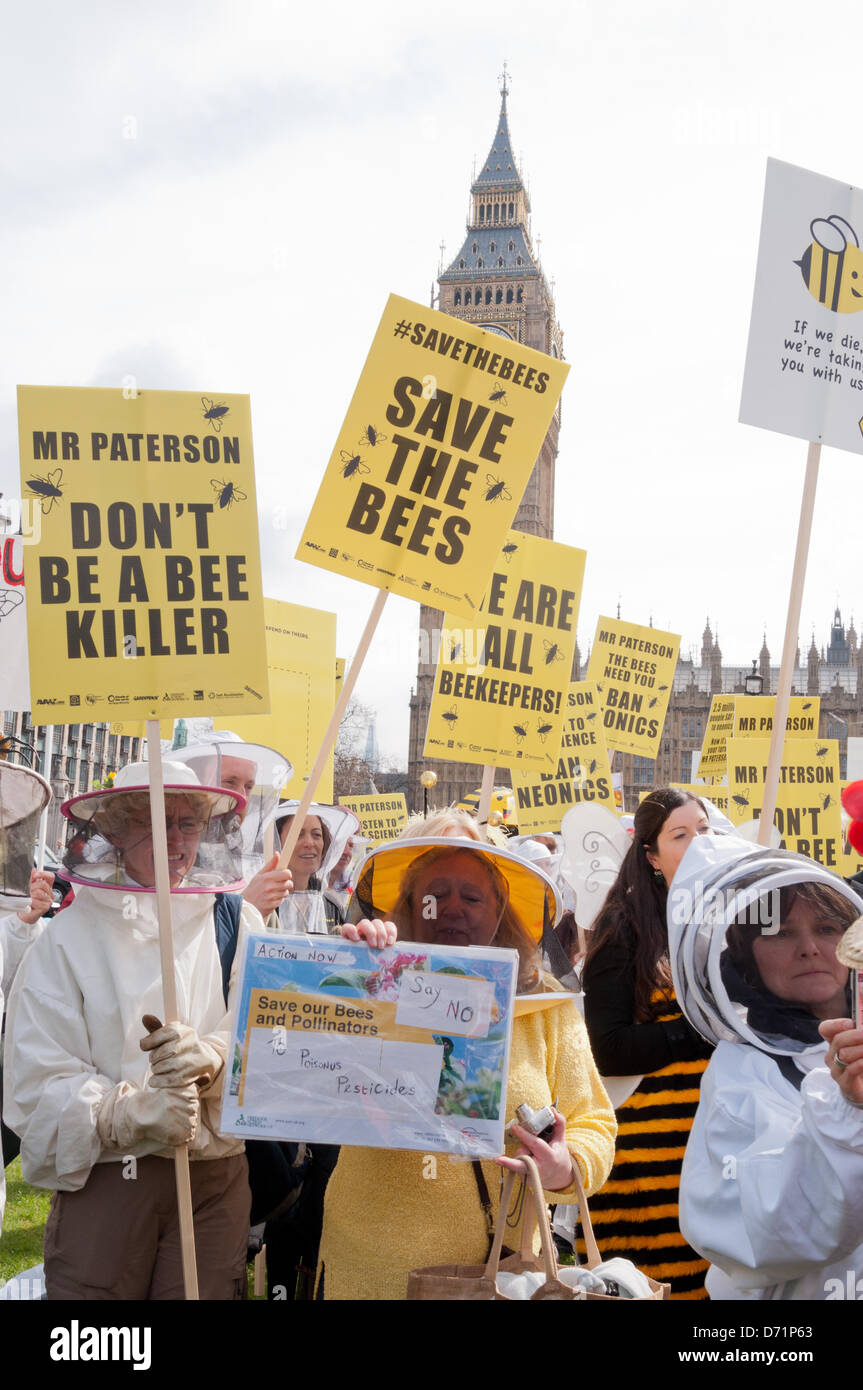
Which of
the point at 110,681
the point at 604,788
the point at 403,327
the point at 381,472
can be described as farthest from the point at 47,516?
the point at 604,788

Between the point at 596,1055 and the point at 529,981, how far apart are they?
0.78 m

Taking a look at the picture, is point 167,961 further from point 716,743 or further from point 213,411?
point 716,743

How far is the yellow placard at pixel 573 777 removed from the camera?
8.34 m

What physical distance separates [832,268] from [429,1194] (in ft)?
10.4

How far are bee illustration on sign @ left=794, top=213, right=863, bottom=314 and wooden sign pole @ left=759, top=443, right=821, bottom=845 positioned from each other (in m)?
0.53

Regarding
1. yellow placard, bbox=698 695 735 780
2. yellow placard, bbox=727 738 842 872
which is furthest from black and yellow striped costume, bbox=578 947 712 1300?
yellow placard, bbox=698 695 735 780

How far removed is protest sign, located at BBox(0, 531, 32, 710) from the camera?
621 centimetres

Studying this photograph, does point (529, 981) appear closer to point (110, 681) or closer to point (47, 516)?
point (110, 681)

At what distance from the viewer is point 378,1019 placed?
2623 mm

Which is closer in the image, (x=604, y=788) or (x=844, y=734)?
(x=604, y=788)

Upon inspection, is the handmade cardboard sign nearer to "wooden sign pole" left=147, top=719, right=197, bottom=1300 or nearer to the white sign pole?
"wooden sign pole" left=147, top=719, right=197, bottom=1300

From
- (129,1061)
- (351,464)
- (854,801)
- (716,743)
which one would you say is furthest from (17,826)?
(716,743)

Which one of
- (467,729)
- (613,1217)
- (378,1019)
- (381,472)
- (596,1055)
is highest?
(381,472)

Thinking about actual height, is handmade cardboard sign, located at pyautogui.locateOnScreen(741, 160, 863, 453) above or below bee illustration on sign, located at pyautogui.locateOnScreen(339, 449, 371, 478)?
Result: above
